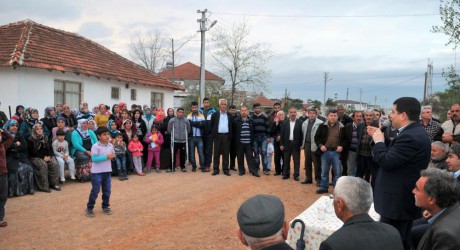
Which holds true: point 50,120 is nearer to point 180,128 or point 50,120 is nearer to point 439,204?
point 180,128

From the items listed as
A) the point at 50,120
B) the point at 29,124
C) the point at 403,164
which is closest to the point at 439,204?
the point at 403,164

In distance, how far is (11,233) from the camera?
17.1ft

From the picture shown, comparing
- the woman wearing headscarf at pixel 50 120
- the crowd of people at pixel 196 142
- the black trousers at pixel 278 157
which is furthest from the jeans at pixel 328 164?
the woman wearing headscarf at pixel 50 120

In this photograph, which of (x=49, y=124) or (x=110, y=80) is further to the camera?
(x=110, y=80)

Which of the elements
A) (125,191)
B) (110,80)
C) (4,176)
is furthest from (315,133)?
(110,80)

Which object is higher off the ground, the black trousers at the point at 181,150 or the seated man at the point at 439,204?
the seated man at the point at 439,204

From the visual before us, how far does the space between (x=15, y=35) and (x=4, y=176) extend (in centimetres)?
1080

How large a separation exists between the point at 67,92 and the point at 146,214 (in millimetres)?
9390

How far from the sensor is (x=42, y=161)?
769 cm

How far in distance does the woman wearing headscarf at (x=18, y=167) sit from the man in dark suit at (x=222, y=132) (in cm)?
440

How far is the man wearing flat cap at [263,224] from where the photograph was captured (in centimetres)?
192

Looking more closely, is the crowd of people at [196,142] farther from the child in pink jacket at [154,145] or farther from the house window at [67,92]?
the house window at [67,92]

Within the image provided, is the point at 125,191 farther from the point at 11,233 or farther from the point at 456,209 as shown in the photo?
the point at 456,209

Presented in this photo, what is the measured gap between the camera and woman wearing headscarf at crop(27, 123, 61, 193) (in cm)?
761
